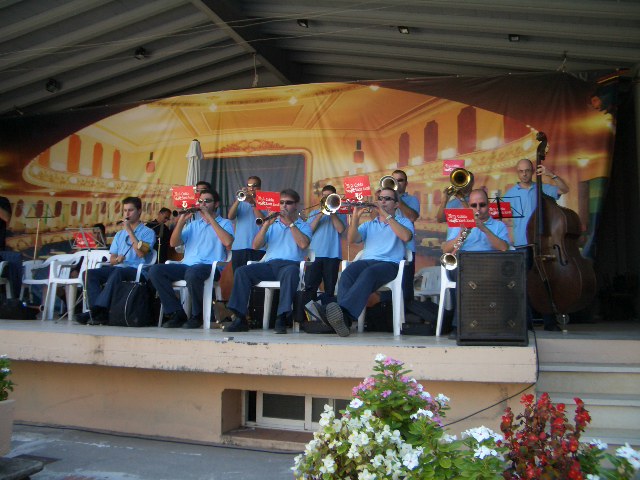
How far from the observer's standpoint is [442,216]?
16.4ft

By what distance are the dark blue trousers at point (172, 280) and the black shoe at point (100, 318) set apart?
0.54 metres

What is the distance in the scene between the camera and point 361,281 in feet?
13.7

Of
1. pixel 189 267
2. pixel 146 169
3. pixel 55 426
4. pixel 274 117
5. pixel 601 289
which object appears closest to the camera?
pixel 55 426

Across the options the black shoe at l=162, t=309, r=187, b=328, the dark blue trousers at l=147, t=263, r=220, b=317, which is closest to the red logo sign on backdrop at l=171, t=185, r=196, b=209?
the dark blue trousers at l=147, t=263, r=220, b=317

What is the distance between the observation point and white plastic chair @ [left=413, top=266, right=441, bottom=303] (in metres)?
5.10

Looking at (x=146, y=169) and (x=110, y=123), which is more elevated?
(x=110, y=123)

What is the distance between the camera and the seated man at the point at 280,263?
175 inches

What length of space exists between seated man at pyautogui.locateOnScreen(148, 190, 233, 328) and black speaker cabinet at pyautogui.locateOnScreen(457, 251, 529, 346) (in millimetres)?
2260

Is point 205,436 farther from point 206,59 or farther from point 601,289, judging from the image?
point 206,59

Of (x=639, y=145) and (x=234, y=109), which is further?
(x=234, y=109)

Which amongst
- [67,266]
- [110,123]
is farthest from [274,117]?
[67,266]

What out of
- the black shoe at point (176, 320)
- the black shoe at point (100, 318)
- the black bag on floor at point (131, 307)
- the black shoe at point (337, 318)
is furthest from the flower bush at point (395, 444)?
the black shoe at point (100, 318)

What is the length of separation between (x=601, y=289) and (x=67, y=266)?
554 centimetres

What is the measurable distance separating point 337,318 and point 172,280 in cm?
164
